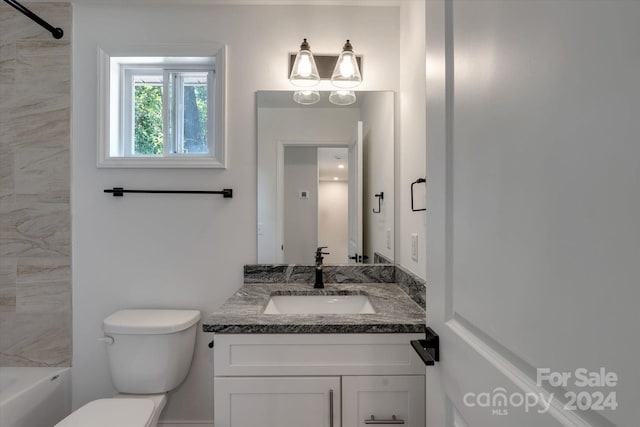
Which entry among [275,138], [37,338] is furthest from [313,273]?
[37,338]

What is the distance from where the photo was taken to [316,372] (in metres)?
1.23

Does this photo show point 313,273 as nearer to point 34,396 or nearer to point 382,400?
point 382,400

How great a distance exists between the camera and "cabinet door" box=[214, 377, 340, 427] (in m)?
1.20

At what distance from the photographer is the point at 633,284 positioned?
1.13 ft

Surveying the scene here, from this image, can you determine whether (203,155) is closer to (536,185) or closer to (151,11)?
(151,11)

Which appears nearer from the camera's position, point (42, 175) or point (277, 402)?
point (277, 402)

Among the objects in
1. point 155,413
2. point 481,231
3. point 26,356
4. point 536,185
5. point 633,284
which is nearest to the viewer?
point 633,284

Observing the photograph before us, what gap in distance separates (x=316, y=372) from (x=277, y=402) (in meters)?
0.17

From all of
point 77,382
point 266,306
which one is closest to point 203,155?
point 266,306

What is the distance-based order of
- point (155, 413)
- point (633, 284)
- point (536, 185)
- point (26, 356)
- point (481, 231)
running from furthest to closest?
point (26, 356)
point (155, 413)
point (481, 231)
point (536, 185)
point (633, 284)

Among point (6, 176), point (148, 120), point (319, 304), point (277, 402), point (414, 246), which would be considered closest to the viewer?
point (277, 402)

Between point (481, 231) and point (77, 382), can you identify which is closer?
point (481, 231)

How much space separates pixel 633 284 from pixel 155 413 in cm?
170

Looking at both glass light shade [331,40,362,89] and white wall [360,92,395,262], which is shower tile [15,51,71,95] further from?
white wall [360,92,395,262]
